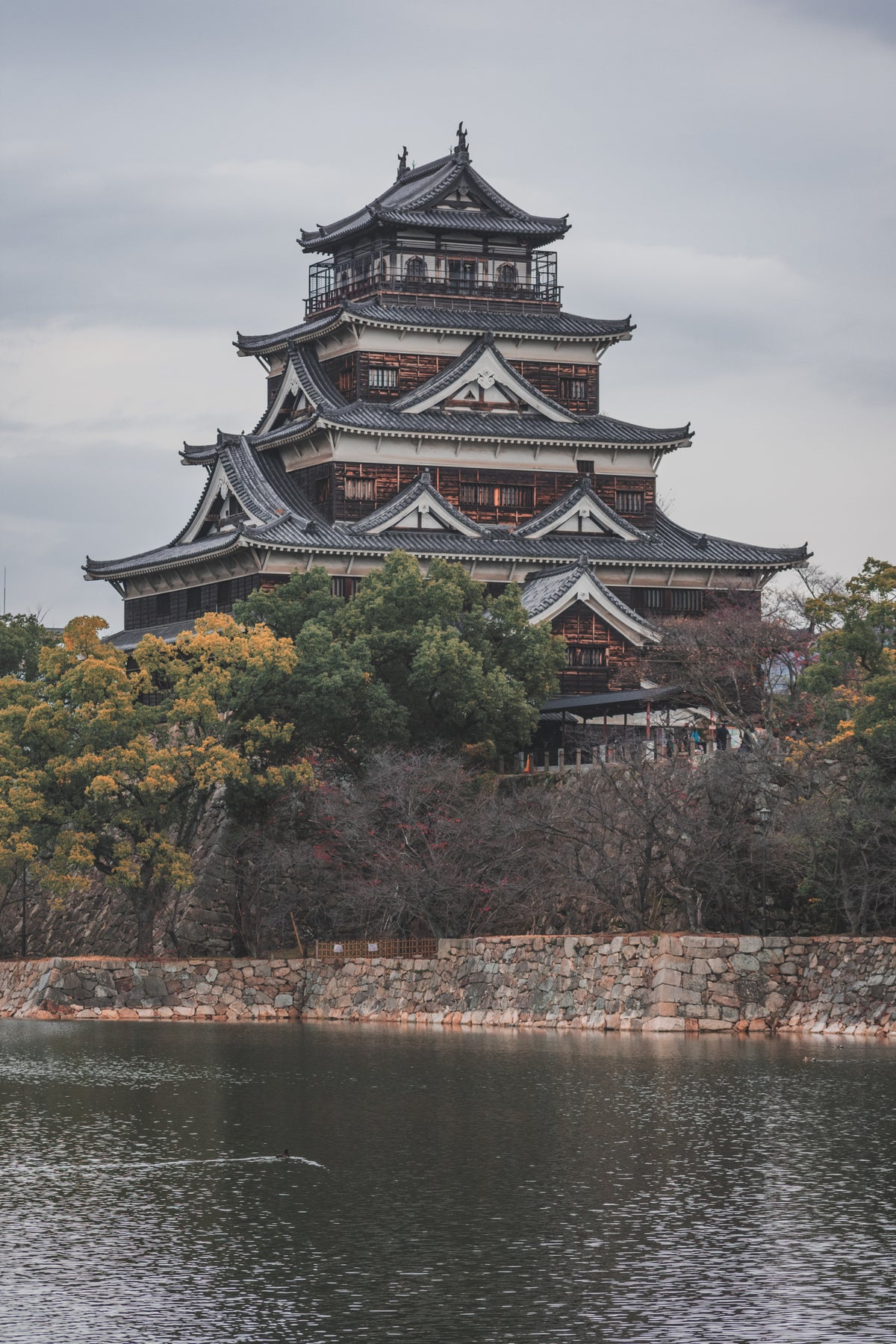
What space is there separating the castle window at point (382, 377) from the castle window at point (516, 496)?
15.3 ft

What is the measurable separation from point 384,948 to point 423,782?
12.3 feet

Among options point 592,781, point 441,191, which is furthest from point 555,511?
point 592,781

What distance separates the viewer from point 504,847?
43781 mm

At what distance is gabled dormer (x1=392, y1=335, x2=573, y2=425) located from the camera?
59.6 meters

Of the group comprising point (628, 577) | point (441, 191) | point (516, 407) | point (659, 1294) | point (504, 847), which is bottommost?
point (659, 1294)

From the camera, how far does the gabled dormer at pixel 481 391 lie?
59562 mm

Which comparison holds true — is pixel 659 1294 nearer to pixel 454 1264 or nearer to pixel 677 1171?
pixel 454 1264

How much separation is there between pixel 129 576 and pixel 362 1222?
46225mm

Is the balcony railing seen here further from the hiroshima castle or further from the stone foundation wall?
the stone foundation wall

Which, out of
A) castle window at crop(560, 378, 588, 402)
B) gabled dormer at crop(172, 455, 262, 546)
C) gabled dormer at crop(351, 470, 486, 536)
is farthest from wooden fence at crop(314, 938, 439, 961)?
castle window at crop(560, 378, 588, 402)

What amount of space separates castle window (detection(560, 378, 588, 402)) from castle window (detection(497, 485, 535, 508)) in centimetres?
426

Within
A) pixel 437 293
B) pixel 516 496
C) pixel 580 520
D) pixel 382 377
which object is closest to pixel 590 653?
pixel 580 520

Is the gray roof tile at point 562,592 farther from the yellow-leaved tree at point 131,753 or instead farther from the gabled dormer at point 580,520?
the yellow-leaved tree at point 131,753

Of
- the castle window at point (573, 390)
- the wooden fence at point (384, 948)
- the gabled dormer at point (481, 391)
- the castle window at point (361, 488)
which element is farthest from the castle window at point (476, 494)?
the wooden fence at point (384, 948)
